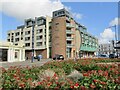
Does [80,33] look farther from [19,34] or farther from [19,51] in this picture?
[19,51]

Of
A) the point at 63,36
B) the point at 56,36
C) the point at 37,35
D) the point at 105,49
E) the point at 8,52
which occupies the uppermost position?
the point at 37,35

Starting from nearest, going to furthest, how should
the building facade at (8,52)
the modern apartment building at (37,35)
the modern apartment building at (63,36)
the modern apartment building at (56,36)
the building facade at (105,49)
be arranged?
1. the building facade at (8,52)
2. the modern apartment building at (63,36)
3. the modern apartment building at (56,36)
4. the modern apartment building at (37,35)
5. the building facade at (105,49)

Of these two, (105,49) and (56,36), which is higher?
(56,36)

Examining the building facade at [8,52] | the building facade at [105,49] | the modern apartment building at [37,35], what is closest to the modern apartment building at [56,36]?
the modern apartment building at [37,35]

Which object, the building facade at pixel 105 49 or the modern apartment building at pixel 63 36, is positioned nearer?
the modern apartment building at pixel 63 36

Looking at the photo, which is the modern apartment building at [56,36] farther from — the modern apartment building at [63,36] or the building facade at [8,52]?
the building facade at [8,52]

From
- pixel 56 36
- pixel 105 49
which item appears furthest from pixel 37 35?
pixel 105 49

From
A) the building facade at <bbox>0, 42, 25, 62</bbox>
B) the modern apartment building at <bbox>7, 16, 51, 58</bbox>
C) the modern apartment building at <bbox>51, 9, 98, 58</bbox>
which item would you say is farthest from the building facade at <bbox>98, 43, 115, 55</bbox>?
the building facade at <bbox>0, 42, 25, 62</bbox>

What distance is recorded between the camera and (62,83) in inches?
233

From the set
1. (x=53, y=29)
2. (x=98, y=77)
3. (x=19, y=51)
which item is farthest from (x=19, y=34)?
(x=98, y=77)

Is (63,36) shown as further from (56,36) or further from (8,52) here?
(8,52)

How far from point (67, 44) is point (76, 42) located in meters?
7.60

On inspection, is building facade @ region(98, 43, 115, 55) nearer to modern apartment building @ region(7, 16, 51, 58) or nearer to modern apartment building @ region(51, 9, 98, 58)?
modern apartment building @ region(51, 9, 98, 58)

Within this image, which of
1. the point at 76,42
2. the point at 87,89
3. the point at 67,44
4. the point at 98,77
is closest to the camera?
the point at 87,89
